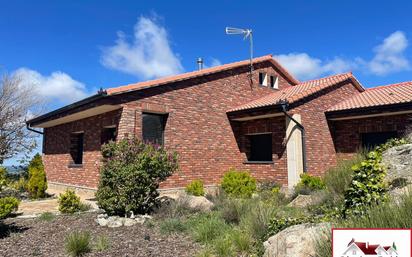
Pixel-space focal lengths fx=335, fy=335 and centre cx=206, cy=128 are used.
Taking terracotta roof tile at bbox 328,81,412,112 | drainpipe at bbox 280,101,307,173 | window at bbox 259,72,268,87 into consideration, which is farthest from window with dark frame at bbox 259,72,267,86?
drainpipe at bbox 280,101,307,173

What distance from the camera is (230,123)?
13641 millimetres

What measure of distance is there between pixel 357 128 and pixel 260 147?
3.77 m

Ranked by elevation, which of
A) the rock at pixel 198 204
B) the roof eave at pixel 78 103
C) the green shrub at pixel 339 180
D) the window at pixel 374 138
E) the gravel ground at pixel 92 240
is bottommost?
the gravel ground at pixel 92 240

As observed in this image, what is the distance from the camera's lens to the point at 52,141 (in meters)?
16.5

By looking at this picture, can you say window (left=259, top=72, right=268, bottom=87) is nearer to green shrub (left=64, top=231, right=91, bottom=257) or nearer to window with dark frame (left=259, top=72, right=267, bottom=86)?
window with dark frame (left=259, top=72, right=267, bottom=86)

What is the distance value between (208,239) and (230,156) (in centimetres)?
789

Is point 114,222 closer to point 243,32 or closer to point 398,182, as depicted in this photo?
point 398,182

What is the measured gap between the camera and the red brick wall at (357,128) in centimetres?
1173

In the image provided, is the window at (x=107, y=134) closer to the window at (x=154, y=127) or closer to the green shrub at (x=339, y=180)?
the window at (x=154, y=127)

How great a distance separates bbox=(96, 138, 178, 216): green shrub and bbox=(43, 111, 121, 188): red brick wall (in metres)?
3.31

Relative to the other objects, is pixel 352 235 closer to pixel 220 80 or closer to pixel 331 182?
pixel 331 182

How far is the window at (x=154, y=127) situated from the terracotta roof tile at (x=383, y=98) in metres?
6.80

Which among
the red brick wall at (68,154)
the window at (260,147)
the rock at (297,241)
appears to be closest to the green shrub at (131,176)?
the red brick wall at (68,154)

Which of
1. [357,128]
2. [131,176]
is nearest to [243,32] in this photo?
[357,128]
